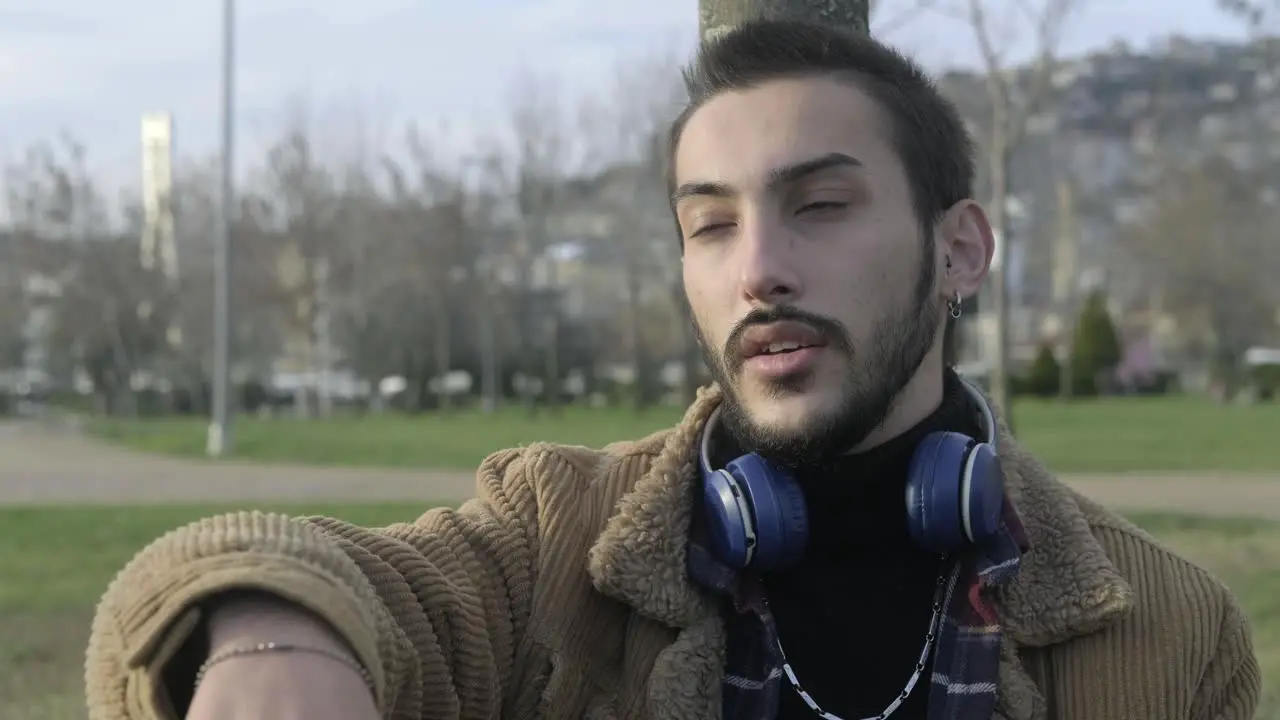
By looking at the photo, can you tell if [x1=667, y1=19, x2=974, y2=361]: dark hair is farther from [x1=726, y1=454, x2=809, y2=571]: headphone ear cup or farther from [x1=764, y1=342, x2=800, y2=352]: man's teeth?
[x1=726, y1=454, x2=809, y2=571]: headphone ear cup

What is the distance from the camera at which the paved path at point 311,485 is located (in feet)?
43.9

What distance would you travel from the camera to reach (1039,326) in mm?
75188

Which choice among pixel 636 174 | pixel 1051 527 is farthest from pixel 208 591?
pixel 636 174

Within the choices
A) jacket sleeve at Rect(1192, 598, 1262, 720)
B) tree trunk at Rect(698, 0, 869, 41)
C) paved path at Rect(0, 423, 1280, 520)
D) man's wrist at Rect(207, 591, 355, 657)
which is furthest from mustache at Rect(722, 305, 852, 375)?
paved path at Rect(0, 423, 1280, 520)

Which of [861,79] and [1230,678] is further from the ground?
[861,79]

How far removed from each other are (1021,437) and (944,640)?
75.2 ft

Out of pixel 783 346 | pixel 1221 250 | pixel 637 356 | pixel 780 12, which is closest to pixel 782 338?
pixel 783 346

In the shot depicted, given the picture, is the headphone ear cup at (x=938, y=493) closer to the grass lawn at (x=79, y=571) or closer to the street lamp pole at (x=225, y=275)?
the grass lawn at (x=79, y=571)

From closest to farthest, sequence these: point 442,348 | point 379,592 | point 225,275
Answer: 1. point 379,592
2. point 225,275
3. point 442,348

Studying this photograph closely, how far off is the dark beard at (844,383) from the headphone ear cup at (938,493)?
98 millimetres

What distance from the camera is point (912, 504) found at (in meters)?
1.95

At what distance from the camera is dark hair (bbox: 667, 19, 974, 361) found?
2057 millimetres

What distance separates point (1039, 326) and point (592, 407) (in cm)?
3618

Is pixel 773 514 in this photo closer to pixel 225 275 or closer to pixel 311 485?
pixel 311 485
